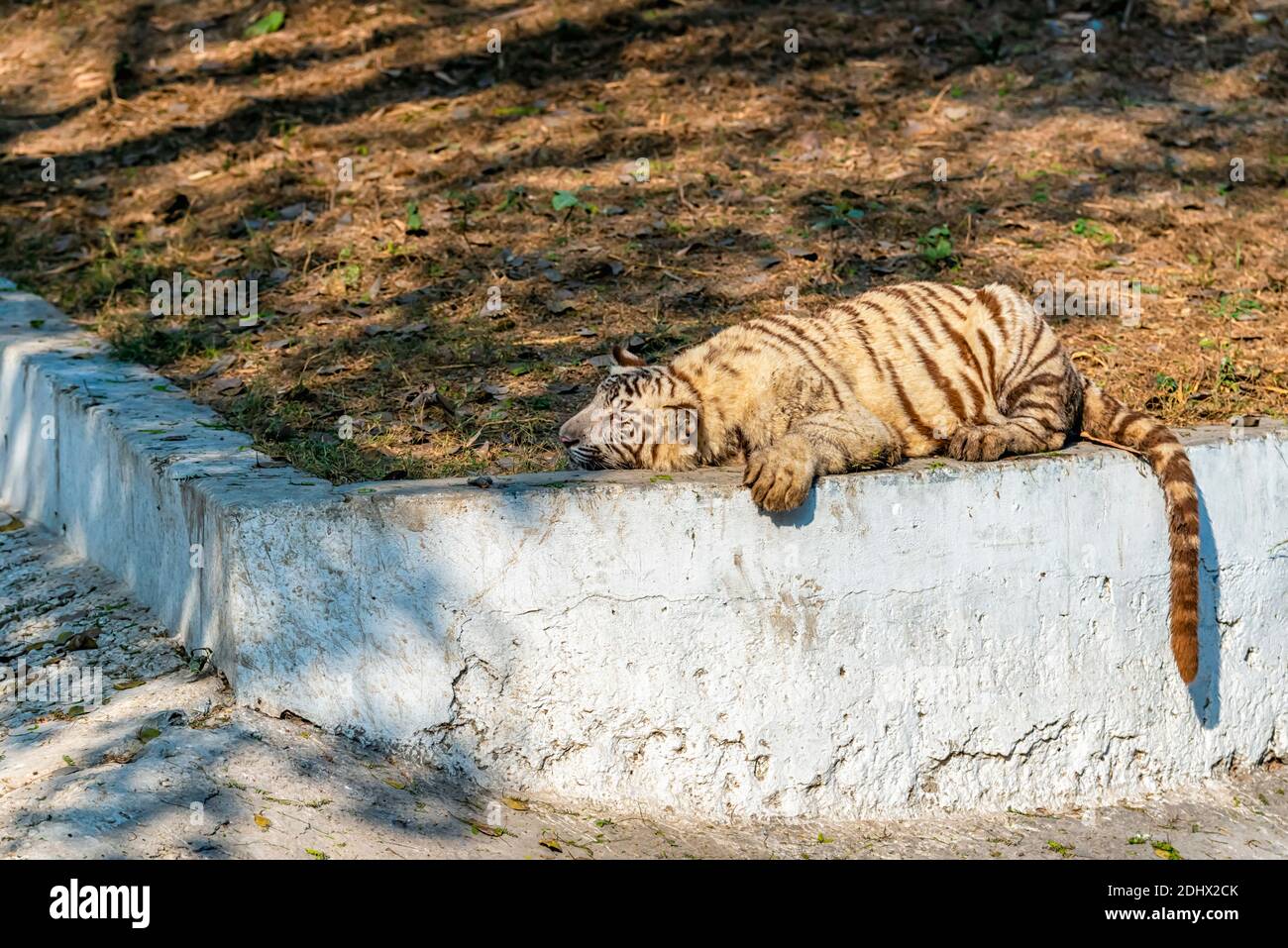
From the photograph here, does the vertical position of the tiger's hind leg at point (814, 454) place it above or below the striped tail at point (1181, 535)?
above

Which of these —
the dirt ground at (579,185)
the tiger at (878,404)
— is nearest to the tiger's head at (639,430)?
the tiger at (878,404)

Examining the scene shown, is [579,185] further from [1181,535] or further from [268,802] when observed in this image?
[268,802]

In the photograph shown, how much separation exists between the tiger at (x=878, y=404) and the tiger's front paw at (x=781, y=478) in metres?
0.01

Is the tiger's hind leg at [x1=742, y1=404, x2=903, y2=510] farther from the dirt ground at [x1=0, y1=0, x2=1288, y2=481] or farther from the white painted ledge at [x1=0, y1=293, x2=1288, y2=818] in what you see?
the dirt ground at [x1=0, y1=0, x2=1288, y2=481]

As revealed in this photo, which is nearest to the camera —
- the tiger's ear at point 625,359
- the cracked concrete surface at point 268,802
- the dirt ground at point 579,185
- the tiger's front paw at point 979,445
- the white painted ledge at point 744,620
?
the cracked concrete surface at point 268,802

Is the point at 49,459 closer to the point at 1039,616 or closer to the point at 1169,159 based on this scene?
the point at 1039,616

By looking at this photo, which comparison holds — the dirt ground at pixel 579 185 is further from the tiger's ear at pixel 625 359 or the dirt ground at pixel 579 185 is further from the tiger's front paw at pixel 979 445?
the tiger's front paw at pixel 979 445

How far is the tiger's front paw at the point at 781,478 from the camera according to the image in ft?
14.4

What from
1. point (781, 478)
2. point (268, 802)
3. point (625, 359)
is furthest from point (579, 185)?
point (268, 802)

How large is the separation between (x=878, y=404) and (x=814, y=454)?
669mm

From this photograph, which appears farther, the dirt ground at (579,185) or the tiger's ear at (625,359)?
the dirt ground at (579,185)

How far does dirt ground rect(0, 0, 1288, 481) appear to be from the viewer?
6184mm

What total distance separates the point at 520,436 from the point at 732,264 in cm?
208
